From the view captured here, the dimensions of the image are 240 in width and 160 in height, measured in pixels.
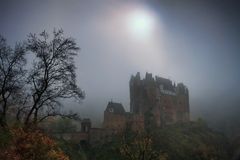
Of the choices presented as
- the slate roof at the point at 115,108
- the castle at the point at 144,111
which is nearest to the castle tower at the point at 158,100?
the castle at the point at 144,111

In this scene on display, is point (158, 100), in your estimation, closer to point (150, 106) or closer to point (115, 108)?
point (150, 106)

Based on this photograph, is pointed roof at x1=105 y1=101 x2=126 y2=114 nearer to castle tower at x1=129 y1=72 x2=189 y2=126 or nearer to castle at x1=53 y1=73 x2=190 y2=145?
castle at x1=53 y1=73 x2=190 y2=145

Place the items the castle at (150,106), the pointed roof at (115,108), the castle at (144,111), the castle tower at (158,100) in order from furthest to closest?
the castle tower at (158,100) < the pointed roof at (115,108) < the castle at (150,106) < the castle at (144,111)

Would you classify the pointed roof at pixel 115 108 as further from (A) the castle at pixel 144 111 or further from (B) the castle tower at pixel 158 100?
(B) the castle tower at pixel 158 100

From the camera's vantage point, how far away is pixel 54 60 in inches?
1036

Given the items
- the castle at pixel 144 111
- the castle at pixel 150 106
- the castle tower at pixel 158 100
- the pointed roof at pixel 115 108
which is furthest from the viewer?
the castle tower at pixel 158 100

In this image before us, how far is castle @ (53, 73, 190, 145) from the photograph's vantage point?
87812 millimetres

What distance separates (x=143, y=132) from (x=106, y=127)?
12.2 m

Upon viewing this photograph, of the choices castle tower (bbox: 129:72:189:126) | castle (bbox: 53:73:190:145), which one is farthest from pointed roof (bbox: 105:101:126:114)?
castle tower (bbox: 129:72:189:126)

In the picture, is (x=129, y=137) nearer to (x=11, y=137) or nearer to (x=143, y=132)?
(x=143, y=132)

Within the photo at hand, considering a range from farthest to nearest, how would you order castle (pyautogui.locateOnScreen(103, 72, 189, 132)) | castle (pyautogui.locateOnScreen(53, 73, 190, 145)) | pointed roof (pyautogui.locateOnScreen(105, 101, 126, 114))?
pointed roof (pyautogui.locateOnScreen(105, 101, 126, 114))
castle (pyautogui.locateOnScreen(103, 72, 189, 132))
castle (pyautogui.locateOnScreen(53, 73, 190, 145))

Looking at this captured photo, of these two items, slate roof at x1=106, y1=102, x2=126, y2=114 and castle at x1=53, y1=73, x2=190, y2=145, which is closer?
castle at x1=53, y1=73, x2=190, y2=145

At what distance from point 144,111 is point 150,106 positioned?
3.12 m

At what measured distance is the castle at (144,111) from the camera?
3457 inches
